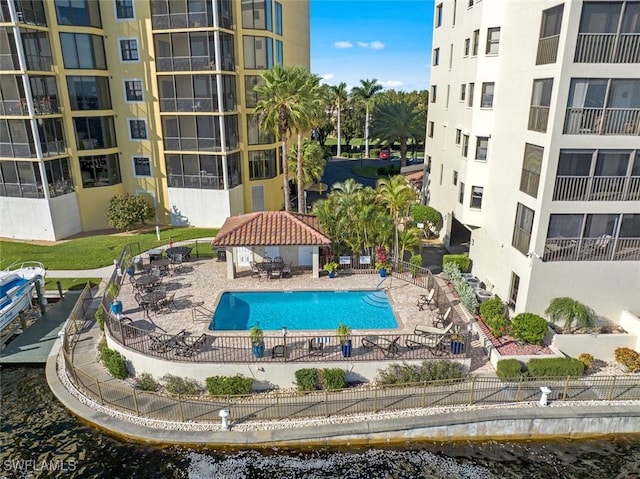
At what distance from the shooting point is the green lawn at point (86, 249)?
30.0 meters

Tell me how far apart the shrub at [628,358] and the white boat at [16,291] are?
2777 cm

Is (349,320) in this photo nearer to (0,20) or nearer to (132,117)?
(132,117)

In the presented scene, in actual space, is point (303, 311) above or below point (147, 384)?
above

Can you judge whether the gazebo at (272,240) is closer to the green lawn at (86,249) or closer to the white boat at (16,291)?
the green lawn at (86,249)

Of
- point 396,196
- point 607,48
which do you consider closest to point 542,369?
point 396,196

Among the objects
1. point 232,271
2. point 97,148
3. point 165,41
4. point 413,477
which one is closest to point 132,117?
point 97,148

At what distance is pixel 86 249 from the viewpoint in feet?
106

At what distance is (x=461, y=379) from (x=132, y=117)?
32.8 metres

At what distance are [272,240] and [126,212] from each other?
56.3ft

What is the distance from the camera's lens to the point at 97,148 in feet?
121

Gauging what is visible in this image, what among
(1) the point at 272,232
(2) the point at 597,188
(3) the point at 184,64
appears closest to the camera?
(2) the point at 597,188

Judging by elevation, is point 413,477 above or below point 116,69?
below

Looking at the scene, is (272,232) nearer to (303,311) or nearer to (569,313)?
(303,311)

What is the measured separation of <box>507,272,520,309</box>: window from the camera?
71.1ft
